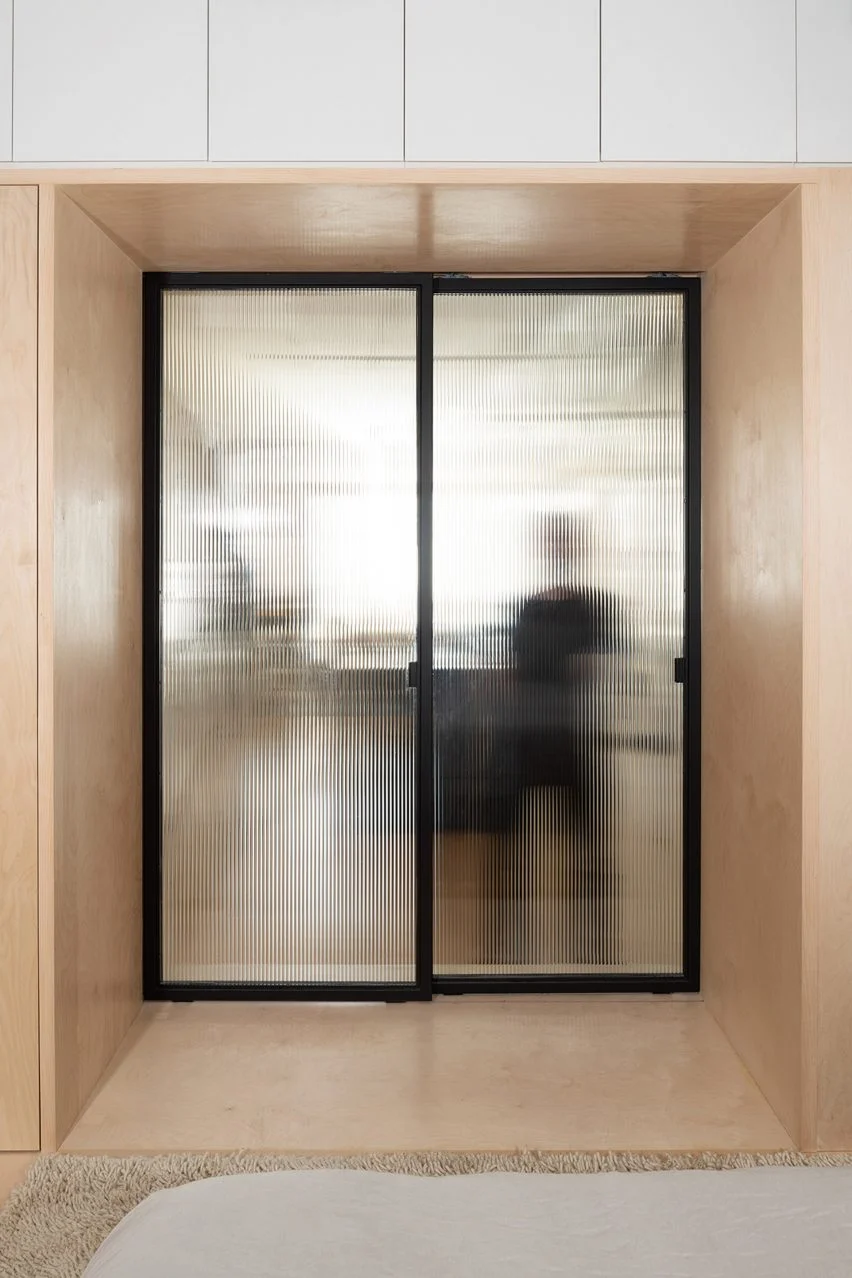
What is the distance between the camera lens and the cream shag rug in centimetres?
198

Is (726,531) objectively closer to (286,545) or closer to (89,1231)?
(286,545)

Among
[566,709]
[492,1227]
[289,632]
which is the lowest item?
[492,1227]

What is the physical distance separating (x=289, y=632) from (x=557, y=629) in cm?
84

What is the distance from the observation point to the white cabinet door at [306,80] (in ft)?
7.27

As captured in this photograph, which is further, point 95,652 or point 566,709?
point 566,709

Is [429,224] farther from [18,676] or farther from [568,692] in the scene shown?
[18,676]

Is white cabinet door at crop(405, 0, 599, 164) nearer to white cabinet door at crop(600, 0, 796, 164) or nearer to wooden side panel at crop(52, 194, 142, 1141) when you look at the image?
white cabinet door at crop(600, 0, 796, 164)

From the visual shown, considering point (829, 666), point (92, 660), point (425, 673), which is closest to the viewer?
point (829, 666)

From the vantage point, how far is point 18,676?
88.9 inches

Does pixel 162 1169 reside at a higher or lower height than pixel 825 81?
lower

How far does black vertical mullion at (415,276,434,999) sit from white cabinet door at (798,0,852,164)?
3.79 feet

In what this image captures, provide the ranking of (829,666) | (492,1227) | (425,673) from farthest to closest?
(425,673) < (829,666) < (492,1227)

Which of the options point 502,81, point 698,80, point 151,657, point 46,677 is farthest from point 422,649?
point 698,80

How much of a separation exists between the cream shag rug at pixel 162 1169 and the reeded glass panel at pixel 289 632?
0.87 meters
